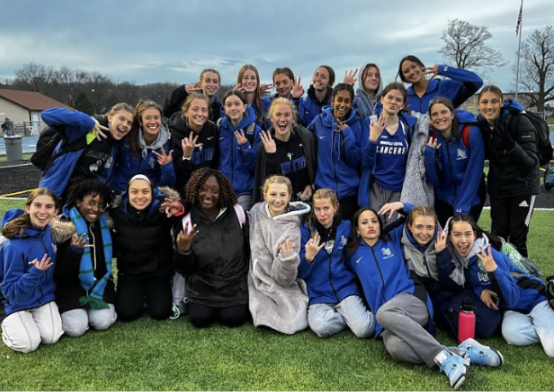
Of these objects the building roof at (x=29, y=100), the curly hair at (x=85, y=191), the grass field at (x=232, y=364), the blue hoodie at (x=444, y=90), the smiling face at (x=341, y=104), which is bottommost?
the grass field at (x=232, y=364)

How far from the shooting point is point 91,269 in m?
3.85

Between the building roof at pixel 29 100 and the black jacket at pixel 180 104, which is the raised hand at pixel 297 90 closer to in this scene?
the black jacket at pixel 180 104

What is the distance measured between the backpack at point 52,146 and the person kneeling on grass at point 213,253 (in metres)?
1.23

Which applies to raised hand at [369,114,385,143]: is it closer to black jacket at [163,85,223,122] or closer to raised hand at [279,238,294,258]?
raised hand at [279,238,294,258]

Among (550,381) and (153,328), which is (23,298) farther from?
(550,381)

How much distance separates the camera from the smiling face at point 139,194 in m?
4.02

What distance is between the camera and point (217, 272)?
404 centimetres

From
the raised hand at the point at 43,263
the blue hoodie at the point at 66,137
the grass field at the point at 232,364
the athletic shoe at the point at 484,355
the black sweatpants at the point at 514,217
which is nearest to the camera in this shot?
the grass field at the point at 232,364

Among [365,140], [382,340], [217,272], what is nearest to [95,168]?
[217,272]

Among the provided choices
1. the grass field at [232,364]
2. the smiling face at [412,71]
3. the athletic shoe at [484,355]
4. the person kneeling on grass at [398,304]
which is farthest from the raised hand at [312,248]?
the smiling face at [412,71]

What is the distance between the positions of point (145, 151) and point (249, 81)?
62.1 inches

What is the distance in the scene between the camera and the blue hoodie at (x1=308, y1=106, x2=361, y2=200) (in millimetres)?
4664

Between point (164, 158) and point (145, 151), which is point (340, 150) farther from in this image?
point (145, 151)

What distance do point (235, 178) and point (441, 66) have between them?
103 inches
